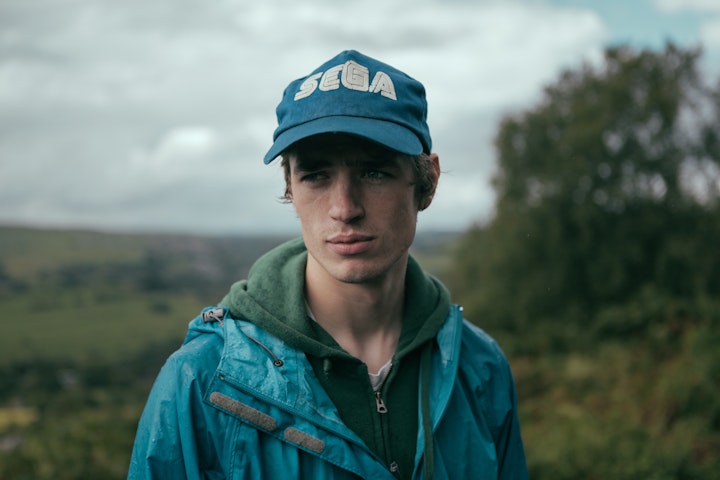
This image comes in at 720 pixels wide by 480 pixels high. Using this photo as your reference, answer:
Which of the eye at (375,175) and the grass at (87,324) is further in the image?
the grass at (87,324)

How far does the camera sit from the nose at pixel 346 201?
207 centimetres

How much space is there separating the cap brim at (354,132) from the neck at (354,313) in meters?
0.50

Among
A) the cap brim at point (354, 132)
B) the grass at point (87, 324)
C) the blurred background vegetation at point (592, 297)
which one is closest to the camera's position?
the cap brim at point (354, 132)

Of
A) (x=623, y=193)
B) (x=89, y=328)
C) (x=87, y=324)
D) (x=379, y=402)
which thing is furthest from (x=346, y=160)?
(x=87, y=324)

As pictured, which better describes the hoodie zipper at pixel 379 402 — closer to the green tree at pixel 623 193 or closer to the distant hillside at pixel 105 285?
the green tree at pixel 623 193

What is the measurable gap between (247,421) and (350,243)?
654 mm

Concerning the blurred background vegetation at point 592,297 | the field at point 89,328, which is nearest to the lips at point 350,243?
the field at point 89,328

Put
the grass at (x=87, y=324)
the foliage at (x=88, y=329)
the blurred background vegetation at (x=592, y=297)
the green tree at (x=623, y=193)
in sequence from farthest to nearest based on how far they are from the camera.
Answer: the grass at (x=87, y=324) < the green tree at (x=623, y=193) < the foliage at (x=88, y=329) < the blurred background vegetation at (x=592, y=297)

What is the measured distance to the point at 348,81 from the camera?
2096 mm

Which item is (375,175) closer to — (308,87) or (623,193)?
A: (308,87)

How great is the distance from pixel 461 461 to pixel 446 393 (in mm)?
240

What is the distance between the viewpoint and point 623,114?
20.0m

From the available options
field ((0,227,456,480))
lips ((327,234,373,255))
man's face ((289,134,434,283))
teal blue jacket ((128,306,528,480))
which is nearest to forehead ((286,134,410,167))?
man's face ((289,134,434,283))

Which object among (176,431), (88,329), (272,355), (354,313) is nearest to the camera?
(176,431)
